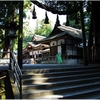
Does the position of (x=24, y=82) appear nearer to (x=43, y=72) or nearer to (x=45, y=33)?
(x=43, y=72)

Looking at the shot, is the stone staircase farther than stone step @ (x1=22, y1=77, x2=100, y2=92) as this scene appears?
No

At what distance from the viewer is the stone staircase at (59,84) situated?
501 centimetres

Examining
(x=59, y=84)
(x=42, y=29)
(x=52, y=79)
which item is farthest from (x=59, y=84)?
(x=42, y=29)

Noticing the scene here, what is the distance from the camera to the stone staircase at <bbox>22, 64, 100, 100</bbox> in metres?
5.01

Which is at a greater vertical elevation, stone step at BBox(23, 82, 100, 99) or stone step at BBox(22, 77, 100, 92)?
stone step at BBox(22, 77, 100, 92)

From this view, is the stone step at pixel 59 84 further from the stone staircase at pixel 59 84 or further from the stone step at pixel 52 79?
the stone step at pixel 52 79

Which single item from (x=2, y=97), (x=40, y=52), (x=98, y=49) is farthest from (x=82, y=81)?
(x=40, y=52)

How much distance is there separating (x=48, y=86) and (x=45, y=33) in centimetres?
4268

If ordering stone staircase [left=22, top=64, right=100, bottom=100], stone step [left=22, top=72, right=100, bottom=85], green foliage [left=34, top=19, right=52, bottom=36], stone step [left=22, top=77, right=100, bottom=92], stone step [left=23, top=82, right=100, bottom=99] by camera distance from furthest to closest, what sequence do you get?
green foliage [left=34, top=19, right=52, bottom=36] → stone step [left=22, top=72, right=100, bottom=85] → stone step [left=22, top=77, right=100, bottom=92] → stone staircase [left=22, top=64, right=100, bottom=100] → stone step [left=23, top=82, right=100, bottom=99]

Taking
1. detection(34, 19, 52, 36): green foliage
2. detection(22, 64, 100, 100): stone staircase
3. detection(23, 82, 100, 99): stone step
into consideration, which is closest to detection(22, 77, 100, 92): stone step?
detection(22, 64, 100, 100): stone staircase

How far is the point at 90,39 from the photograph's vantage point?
1273 centimetres

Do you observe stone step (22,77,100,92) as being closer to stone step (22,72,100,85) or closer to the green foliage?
stone step (22,72,100,85)

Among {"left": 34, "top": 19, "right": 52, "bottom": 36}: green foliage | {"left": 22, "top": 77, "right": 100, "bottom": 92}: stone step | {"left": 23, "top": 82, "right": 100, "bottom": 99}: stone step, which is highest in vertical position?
{"left": 34, "top": 19, "right": 52, "bottom": 36}: green foliage

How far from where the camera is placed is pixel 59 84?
564 cm
